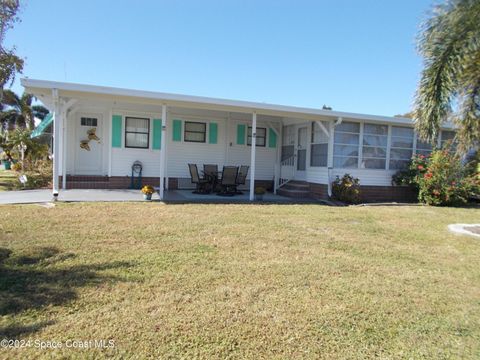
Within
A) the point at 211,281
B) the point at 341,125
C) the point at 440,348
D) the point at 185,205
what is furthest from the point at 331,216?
the point at 440,348

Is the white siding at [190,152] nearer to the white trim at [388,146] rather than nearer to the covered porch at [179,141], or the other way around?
the covered porch at [179,141]

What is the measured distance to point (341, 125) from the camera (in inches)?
480

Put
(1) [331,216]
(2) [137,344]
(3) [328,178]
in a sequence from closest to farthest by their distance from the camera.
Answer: (2) [137,344]
(1) [331,216]
(3) [328,178]

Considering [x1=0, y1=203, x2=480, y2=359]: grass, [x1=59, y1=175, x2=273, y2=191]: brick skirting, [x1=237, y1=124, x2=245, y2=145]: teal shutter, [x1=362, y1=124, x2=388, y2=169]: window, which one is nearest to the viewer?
[x1=0, y1=203, x2=480, y2=359]: grass

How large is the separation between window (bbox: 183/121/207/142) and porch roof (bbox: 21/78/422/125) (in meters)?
2.98

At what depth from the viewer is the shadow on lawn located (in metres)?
3.40

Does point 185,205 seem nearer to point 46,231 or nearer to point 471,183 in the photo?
point 46,231

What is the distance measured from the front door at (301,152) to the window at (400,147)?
293cm

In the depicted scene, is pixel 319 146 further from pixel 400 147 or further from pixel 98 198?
pixel 98 198

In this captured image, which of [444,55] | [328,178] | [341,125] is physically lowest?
[328,178]

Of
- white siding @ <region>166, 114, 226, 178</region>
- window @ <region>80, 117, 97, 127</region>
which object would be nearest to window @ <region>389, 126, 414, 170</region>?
white siding @ <region>166, 114, 226, 178</region>

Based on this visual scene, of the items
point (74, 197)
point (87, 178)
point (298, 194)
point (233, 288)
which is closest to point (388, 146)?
point (298, 194)

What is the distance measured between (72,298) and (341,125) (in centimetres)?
1028

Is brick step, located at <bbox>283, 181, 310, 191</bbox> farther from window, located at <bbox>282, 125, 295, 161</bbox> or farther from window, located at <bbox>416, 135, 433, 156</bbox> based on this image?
window, located at <bbox>416, 135, 433, 156</bbox>
